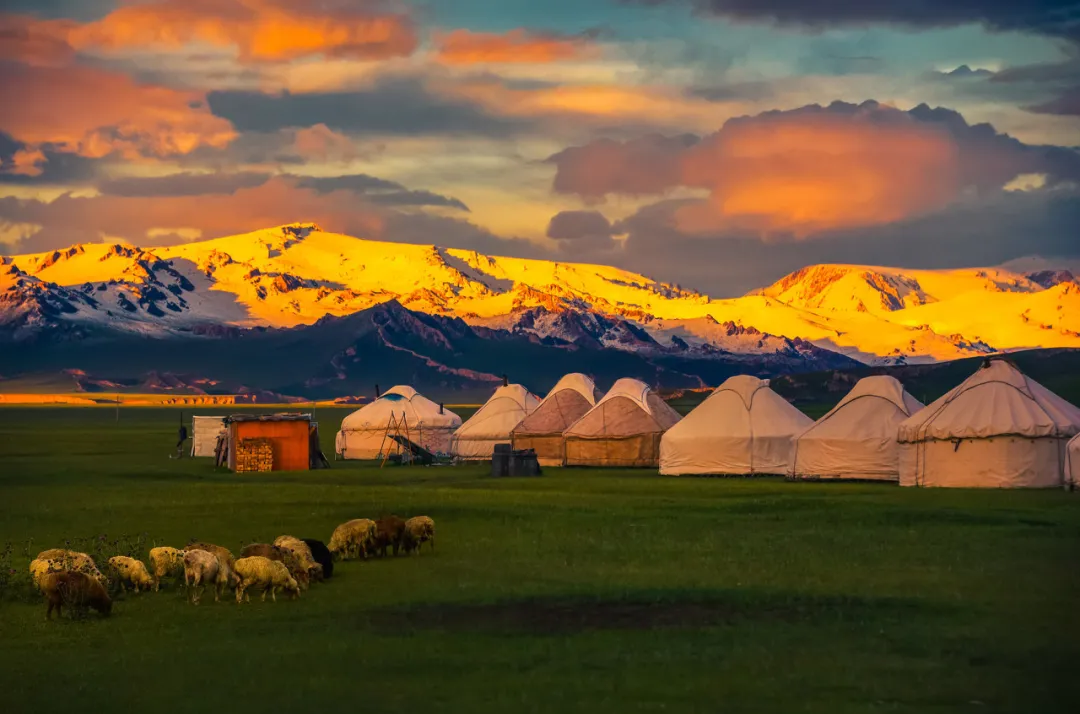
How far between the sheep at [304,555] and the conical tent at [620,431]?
128 ft

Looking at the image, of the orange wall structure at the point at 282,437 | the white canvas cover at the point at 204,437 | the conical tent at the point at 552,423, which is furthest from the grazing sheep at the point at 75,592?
the white canvas cover at the point at 204,437

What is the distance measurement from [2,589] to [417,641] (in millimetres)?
8665

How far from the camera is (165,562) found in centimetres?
2700

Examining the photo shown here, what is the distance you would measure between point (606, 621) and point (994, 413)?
101 ft


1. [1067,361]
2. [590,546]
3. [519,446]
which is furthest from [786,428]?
[1067,361]

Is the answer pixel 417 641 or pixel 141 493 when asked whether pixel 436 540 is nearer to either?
pixel 417 641

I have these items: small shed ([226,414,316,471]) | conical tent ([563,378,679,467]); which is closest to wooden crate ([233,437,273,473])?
small shed ([226,414,316,471])

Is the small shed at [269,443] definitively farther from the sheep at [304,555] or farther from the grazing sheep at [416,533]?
the sheep at [304,555]

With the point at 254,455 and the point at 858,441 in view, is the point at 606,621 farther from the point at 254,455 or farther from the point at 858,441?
the point at 254,455

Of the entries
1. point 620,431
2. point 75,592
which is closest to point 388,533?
point 75,592

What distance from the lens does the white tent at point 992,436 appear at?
163 feet

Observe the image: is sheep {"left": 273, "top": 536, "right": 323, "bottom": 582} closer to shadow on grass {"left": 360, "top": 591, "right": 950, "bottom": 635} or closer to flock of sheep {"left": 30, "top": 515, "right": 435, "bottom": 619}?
flock of sheep {"left": 30, "top": 515, "right": 435, "bottom": 619}

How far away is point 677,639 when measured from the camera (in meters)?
20.8

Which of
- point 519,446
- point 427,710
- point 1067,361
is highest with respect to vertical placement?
point 1067,361
